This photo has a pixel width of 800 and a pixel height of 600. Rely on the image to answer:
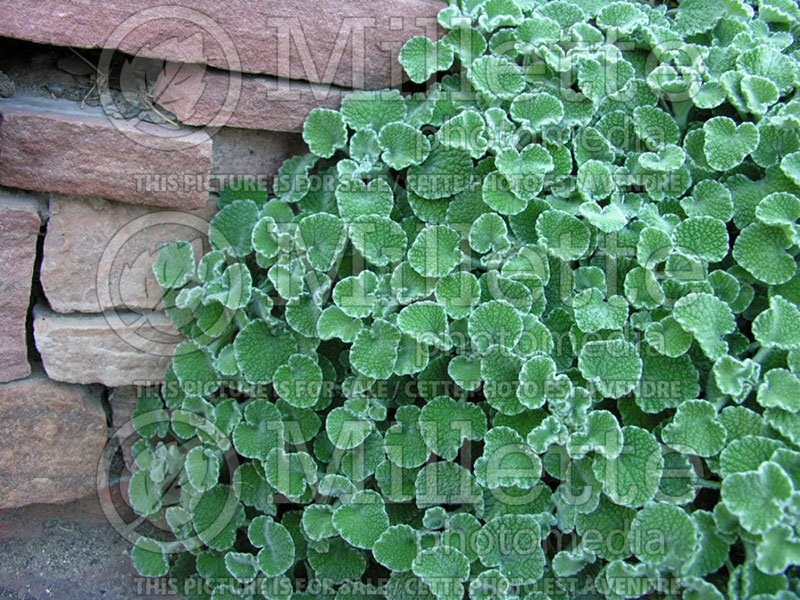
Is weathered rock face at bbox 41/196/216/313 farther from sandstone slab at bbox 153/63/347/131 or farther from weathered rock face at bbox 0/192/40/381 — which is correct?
sandstone slab at bbox 153/63/347/131

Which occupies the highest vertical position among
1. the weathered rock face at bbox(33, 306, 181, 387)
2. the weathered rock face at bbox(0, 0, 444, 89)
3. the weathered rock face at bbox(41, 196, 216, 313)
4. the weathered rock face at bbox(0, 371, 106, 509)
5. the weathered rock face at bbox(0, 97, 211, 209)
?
the weathered rock face at bbox(0, 0, 444, 89)

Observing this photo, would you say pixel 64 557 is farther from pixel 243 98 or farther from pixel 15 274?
pixel 243 98

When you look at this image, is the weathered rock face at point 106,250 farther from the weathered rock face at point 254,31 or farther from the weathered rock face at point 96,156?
the weathered rock face at point 254,31

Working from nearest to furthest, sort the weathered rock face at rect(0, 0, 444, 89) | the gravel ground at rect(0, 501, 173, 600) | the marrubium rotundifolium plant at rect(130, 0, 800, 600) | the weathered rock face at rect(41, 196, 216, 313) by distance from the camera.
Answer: the marrubium rotundifolium plant at rect(130, 0, 800, 600)
the weathered rock face at rect(0, 0, 444, 89)
the weathered rock face at rect(41, 196, 216, 313)
the gravel ground at rect(0, 501, 173, 600)

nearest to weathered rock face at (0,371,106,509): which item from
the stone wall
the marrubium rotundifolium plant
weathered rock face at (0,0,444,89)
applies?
the stone wall

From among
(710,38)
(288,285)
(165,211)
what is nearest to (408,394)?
(288,285)

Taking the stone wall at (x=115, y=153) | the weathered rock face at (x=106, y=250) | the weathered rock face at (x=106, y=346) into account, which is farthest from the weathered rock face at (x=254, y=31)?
the weathered rock face at (x=106, y=346)

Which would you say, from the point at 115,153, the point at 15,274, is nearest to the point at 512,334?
the point at 115,153

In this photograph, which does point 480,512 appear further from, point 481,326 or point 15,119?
point 15,119
